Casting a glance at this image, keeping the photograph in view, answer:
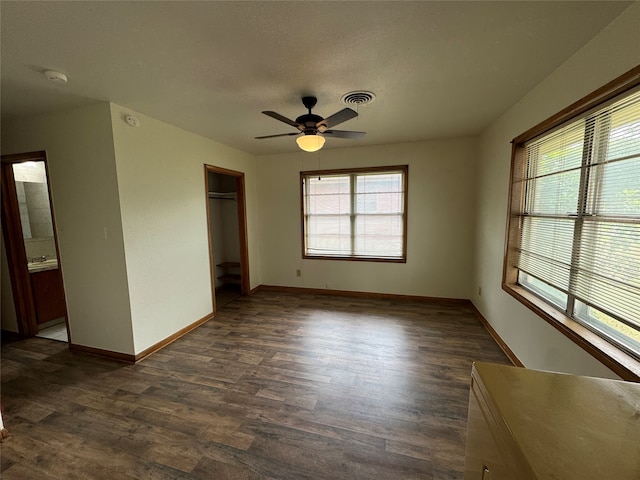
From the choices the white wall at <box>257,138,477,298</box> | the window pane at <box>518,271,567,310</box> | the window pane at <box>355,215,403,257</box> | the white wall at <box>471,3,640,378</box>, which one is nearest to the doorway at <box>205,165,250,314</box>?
the white wall at <box>257,138,477,298</box>

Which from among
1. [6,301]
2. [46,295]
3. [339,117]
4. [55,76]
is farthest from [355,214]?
[6,301]

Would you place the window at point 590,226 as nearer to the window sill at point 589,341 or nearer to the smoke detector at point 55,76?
the window sill at point 589,341

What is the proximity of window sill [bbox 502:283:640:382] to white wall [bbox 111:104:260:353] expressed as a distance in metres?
3.62

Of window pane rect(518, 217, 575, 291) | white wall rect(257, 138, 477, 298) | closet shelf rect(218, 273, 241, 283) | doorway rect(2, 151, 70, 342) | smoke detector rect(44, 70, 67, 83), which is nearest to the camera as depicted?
smoke detector rect(44, 70, 67, 83)

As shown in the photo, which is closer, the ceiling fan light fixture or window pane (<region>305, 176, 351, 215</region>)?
the ceiling fan light fixture

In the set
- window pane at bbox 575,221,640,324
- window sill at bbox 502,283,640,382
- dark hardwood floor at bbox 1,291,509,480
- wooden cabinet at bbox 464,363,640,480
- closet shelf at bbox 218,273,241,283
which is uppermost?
window pane at bbox 575,221,640,324

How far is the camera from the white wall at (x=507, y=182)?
4.76ft

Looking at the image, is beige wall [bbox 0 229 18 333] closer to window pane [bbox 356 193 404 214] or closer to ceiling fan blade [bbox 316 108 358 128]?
ceiling fan blade [bbox 316 108 358 128]

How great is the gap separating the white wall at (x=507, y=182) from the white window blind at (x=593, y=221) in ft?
0.62

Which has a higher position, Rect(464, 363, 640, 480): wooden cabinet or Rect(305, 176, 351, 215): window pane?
Rect(305, 176, 351, 215): window pane

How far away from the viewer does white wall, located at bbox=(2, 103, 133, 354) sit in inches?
97.0

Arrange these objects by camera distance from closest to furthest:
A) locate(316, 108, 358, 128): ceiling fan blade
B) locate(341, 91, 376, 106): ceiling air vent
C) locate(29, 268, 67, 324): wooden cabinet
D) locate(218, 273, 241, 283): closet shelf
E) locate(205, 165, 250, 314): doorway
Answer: locate(316, 108, 358, 128): ceiling fan blade
locate(341, 91, 376, 106): ceiling air vent
locate(29, 268, 67, 324): wooden cabinet
locate(205, 165, 250, 314): doorway
locate(218, 273, 241, 283): closet shelf

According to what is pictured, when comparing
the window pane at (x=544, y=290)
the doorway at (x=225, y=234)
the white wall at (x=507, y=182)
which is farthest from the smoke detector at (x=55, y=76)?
the window pane at (x=544, y=290)

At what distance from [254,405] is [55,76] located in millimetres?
2815
